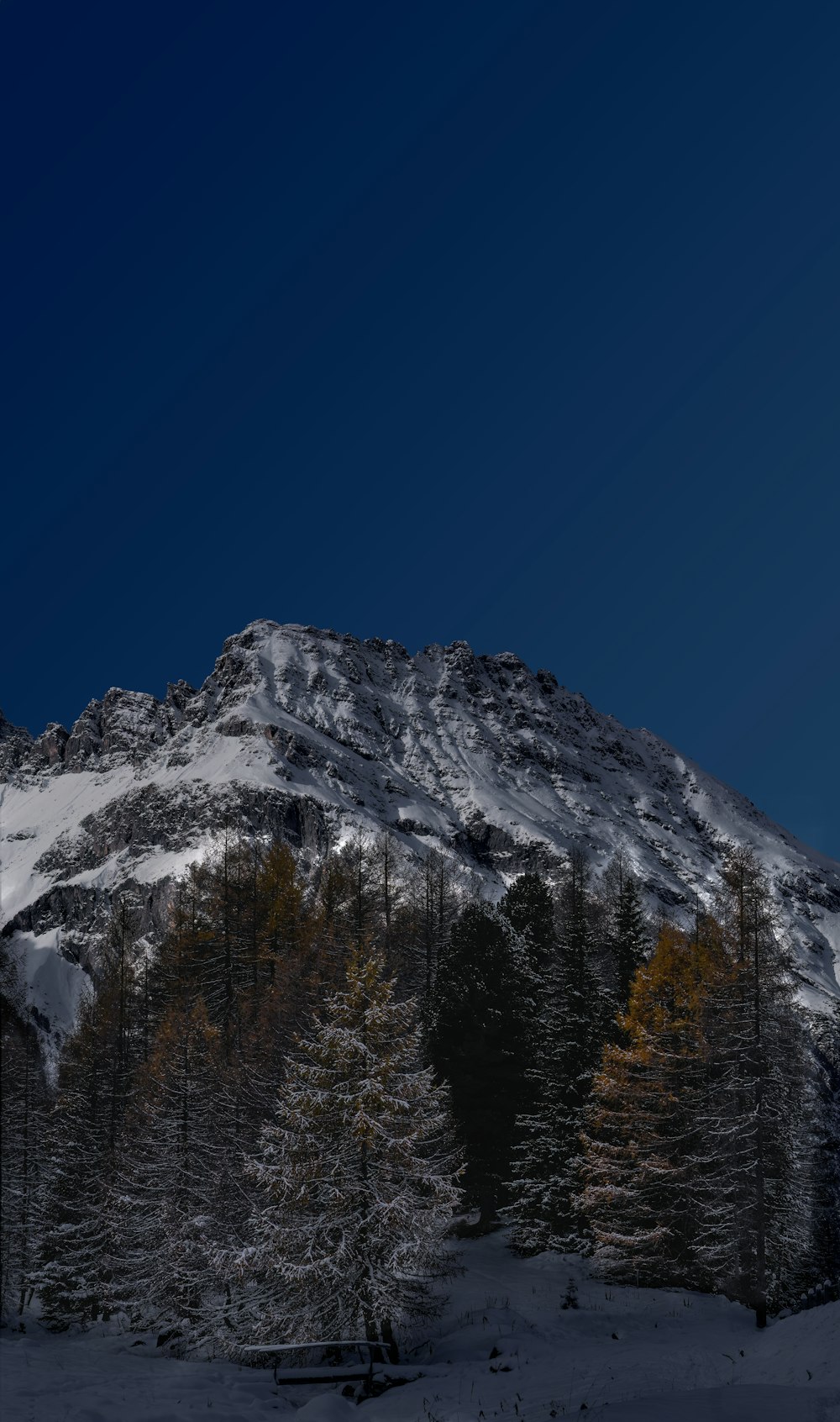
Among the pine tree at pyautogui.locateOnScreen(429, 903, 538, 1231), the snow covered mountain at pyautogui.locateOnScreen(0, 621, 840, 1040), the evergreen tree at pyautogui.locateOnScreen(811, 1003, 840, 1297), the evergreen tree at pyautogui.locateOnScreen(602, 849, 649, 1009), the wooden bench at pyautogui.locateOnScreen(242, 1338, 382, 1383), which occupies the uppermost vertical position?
the snow covered mountain at pyautogui.locateOnScreen(0, 621, 840, 1040)

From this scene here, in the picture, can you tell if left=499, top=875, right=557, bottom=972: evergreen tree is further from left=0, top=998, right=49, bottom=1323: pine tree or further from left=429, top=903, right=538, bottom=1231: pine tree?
left=0, top=998, right=49, bottom=1323: pine tree

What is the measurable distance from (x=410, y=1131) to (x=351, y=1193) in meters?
1.94

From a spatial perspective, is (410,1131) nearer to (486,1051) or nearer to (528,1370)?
(528,1370)

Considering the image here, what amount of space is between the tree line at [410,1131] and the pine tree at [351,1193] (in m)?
0.07

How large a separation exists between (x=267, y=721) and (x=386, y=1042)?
6064 inches

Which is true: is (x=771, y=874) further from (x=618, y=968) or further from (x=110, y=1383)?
(x=110, y=1383)

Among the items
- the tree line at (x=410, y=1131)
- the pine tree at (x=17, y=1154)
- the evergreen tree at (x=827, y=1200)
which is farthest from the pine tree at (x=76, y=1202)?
the evergreen tree at (x=827, y=1200)

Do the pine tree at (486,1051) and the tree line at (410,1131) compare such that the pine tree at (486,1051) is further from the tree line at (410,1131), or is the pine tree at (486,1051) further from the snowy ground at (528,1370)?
the snowy ground at (528,1370)

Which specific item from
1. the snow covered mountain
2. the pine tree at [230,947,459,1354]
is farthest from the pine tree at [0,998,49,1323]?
the snow covered mountain

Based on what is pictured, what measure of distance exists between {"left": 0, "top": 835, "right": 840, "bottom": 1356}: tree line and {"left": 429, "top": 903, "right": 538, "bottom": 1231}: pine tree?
0.09 m

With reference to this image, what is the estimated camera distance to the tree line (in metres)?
22.7

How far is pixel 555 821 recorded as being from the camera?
17912 cm

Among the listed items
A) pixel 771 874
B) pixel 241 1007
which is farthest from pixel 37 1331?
pixel 771 874

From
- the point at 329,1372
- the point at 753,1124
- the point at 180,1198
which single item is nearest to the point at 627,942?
the point at 753,1124
